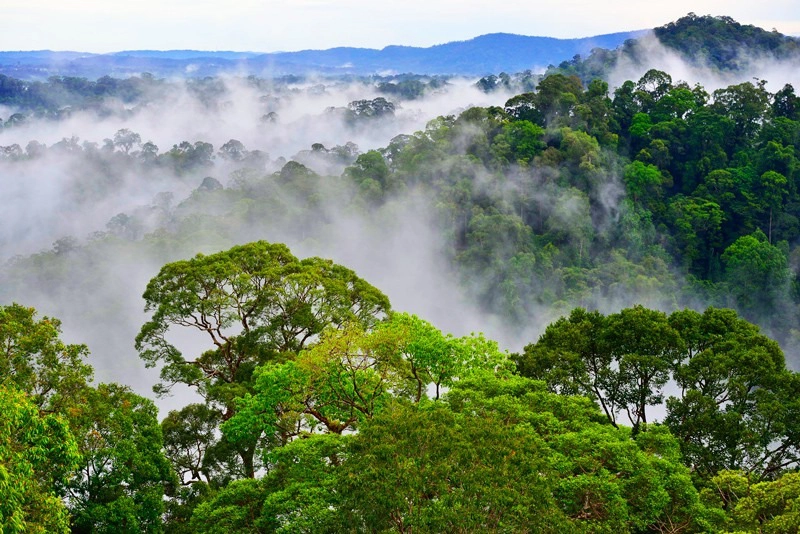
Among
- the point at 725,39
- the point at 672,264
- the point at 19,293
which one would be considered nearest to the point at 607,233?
the point at 672,264

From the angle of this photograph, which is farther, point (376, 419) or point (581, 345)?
point (581, 345)

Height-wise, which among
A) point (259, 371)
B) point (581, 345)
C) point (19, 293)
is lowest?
point (259, 371)

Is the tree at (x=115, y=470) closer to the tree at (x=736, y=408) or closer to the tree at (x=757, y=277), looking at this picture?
the tree at (x=736, y=408)

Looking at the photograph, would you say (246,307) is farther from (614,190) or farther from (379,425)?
(614,190)

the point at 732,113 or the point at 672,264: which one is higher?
the point at 732,113

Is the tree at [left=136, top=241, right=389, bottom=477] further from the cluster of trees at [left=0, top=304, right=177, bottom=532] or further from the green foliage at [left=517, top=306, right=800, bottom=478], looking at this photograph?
the green foliage at [left=517, top=306, right=800, bottom=478]

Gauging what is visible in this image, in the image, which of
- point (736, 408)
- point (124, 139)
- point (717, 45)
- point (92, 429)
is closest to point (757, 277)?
point (736, 408)

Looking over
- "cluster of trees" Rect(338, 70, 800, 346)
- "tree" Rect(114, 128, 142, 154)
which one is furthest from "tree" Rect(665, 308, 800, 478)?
"tree" Rect(114, 128, 142, 154)

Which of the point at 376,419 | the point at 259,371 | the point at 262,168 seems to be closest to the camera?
the point at 376,419

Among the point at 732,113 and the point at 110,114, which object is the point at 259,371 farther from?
the point at 110,114
